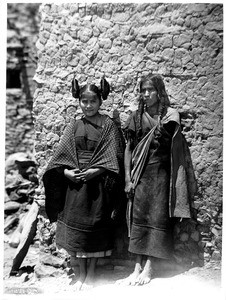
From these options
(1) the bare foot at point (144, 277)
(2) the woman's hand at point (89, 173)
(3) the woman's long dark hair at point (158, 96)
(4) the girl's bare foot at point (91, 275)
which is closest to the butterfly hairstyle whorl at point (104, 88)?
(3) the woman's long dark hair at point (158, 96)

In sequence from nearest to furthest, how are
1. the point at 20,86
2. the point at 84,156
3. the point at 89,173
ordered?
the point at 89,173
the point at 84,156
the point at 20,86

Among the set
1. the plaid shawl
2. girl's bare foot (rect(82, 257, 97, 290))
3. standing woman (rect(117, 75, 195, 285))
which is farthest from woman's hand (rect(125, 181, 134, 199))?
girl's bare foot (rect(82, 257, 97, 290))

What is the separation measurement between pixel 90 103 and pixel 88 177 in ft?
2.29

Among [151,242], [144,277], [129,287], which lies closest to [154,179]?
[151,242]

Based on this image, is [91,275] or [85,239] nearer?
[85,239]

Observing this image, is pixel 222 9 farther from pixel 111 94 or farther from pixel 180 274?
pixel 180 274

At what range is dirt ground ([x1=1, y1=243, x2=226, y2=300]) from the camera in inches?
166

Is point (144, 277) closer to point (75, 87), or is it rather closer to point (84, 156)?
point (84, 156)

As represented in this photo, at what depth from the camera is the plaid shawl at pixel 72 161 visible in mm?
4285

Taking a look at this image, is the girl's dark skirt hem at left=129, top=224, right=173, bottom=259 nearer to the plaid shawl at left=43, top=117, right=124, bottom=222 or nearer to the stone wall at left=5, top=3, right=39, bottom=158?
the plaid shawl at left=43, top=117, right=124, bottom=222

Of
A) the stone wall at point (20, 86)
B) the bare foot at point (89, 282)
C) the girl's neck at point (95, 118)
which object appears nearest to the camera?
the bare foot at point (89, 282)

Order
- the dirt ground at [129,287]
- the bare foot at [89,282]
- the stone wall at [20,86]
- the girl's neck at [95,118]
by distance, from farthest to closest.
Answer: the stone wall at [20,86] < the girl's neck at [95,118] < the bare foot at [89,282] < the dirt ground at [129,287]

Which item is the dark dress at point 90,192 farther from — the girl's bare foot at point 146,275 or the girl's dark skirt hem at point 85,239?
the girl's bare foot at point 146,275

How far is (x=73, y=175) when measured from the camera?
425cm
